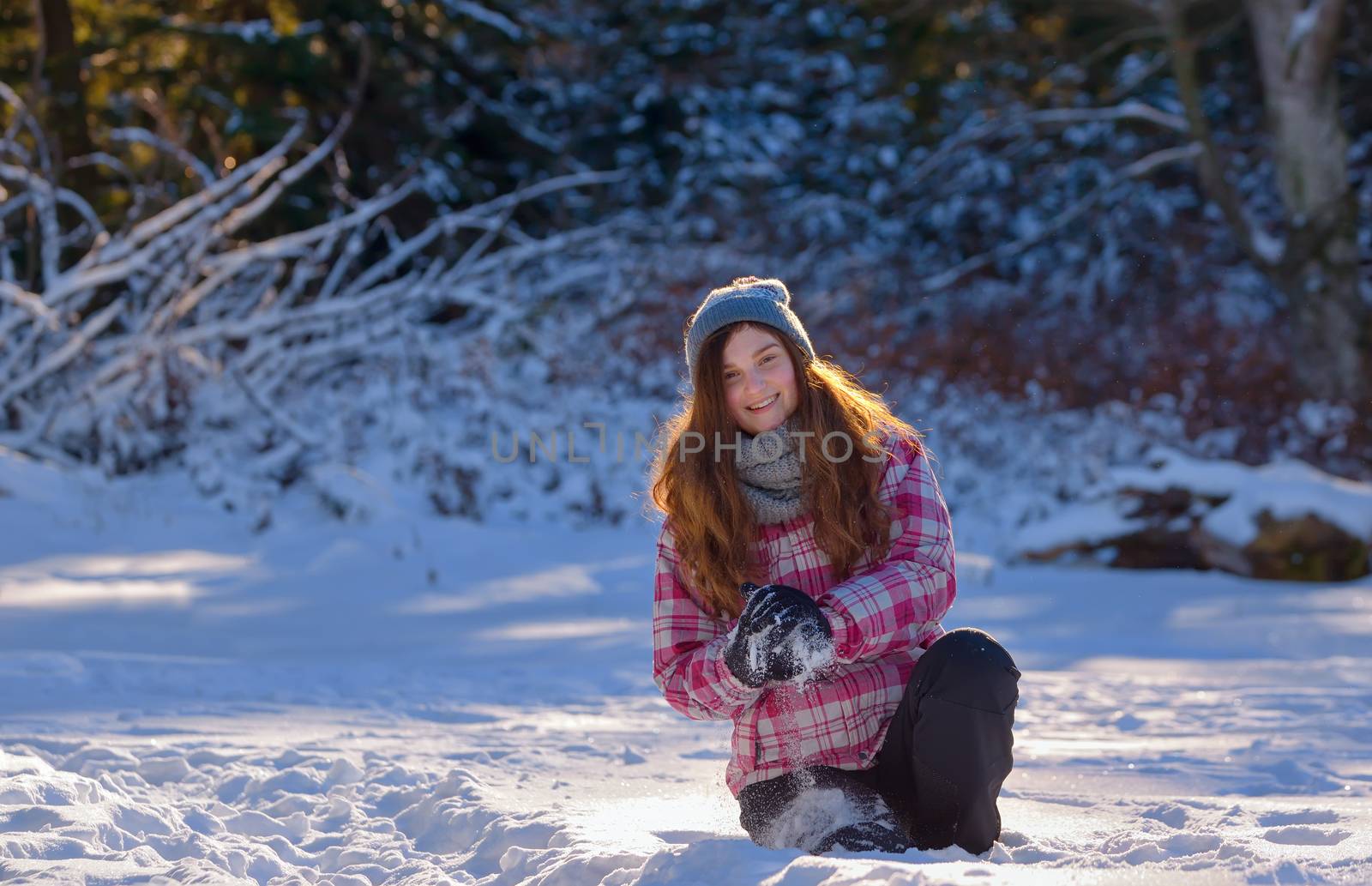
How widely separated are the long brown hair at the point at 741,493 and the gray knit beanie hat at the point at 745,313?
0.07 feet

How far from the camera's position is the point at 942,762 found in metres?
2.23

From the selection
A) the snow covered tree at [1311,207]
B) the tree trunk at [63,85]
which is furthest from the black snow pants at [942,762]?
the tree trunk at [63,85]

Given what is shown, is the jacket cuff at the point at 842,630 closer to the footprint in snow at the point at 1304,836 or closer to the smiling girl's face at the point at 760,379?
the smiling girl's face at the point at 760,379

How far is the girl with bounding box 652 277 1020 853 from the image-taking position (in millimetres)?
2225

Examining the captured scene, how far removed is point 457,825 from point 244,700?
5.19 ft

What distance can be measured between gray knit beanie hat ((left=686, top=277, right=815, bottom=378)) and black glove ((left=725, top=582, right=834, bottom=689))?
21.7 inches

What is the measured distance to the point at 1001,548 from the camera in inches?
304

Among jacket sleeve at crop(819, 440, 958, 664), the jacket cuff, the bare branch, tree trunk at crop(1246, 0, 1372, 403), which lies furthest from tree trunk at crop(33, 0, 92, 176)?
tree trunk at crop(1246, 0, 1372, 403)

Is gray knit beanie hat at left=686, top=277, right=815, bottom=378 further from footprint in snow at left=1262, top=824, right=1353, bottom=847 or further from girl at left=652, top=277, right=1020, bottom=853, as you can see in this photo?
footprint in snow at left=1262, top=824, right=1353, bottom=847

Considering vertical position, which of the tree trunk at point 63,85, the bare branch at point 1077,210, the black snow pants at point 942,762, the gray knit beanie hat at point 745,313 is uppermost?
the tree trunk at point 63,85

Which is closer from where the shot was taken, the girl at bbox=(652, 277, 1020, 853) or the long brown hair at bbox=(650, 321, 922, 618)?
the girl at bbox=(652, 277, 1020, 853)

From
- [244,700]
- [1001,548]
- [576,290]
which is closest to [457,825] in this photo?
[244,700]

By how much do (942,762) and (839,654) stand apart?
→ 0.83 feet

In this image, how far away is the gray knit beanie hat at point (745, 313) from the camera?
249 centimetres
